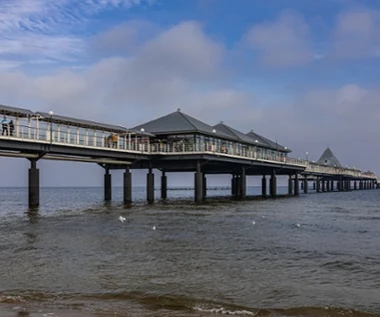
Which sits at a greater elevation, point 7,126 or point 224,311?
point 7,126

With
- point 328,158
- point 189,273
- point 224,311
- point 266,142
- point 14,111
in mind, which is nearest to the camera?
point 224,311

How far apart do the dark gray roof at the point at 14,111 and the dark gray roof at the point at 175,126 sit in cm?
1884

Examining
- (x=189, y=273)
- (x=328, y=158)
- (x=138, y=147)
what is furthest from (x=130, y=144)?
(x=328, y=158)

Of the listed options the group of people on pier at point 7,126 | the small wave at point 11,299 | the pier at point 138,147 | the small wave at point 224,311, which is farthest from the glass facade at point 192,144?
the small wave at point 224,311

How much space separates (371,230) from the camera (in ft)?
73.8

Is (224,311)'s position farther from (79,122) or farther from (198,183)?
(198,183)

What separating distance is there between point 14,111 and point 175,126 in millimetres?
22071

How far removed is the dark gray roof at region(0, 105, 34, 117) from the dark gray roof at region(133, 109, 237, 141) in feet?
61.8

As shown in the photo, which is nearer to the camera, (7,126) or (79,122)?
(7,126)

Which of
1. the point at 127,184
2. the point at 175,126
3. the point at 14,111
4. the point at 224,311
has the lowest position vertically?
the point at 224,311

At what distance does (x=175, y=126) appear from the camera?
5178 cm

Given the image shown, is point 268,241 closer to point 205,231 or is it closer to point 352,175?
point 205,231

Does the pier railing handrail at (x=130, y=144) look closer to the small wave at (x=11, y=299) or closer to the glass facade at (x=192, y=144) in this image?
the glass facade at (x=192, y=144)

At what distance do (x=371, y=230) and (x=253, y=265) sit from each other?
1140 cm
